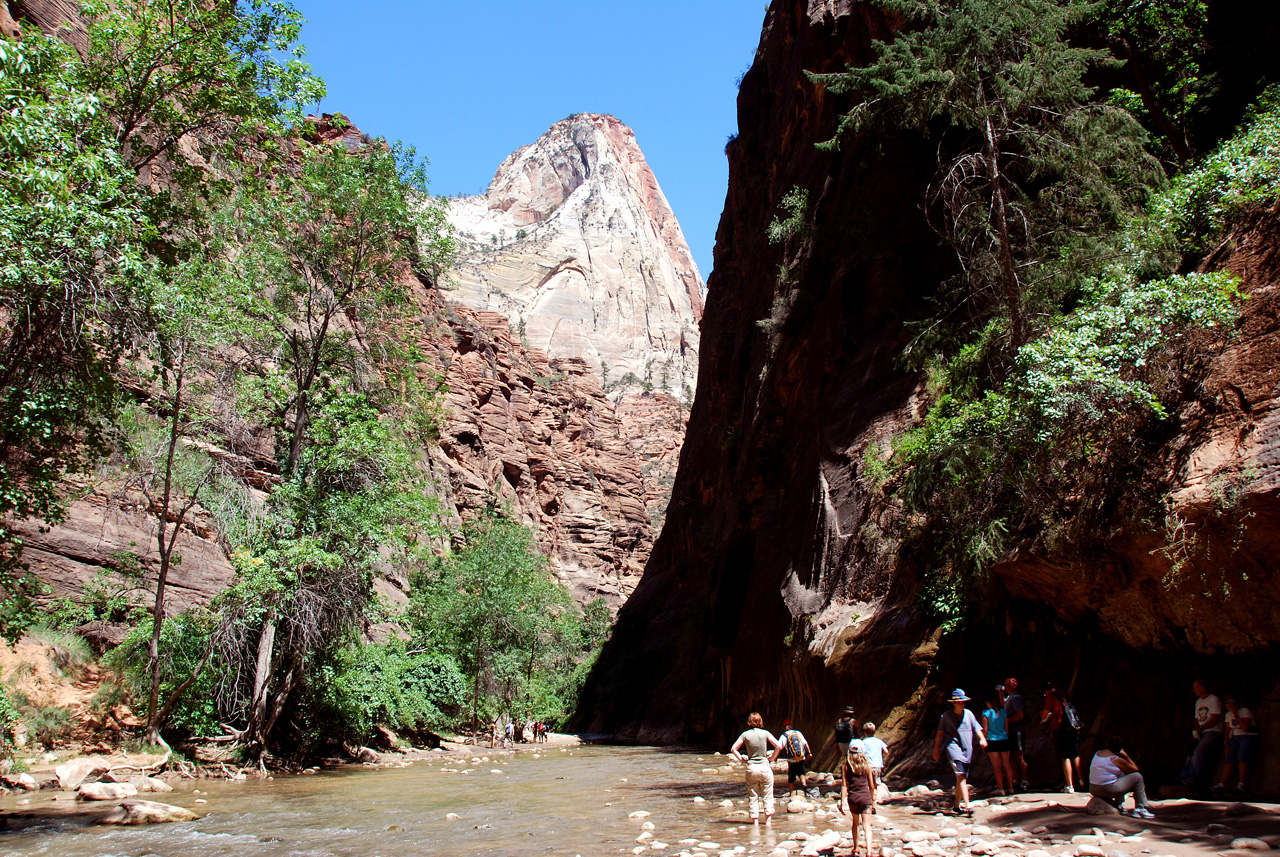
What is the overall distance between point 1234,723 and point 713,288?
4171 cm

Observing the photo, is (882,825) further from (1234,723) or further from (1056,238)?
(1056,238)

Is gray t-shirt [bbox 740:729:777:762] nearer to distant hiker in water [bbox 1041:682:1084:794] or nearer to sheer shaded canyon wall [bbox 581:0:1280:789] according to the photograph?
distant hiker in water [bbox 1041:682:1084:794]

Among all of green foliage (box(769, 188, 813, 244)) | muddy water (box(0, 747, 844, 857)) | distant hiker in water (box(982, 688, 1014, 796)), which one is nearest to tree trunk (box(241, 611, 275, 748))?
muddy water (box(0, 747, 844, 857))

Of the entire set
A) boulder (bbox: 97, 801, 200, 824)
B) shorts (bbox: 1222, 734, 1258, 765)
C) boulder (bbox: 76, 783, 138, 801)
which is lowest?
boulder (bbox: 76, 783, 138, 801)

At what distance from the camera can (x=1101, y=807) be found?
7984 mm

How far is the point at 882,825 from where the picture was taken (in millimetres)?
9008

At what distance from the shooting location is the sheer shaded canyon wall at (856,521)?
864cm

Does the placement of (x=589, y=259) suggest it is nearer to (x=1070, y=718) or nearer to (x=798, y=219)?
(x=798, y=219)

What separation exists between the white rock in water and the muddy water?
3998 millimetres

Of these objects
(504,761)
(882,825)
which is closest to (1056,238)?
(882,825)

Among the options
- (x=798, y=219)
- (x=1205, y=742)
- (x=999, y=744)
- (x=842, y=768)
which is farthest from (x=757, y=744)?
(x=798, y=219)

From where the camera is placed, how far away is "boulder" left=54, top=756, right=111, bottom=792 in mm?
13141

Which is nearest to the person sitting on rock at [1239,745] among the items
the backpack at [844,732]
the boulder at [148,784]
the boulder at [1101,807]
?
the boulder at [1101,807]

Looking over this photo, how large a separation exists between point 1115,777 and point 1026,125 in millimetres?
11300
